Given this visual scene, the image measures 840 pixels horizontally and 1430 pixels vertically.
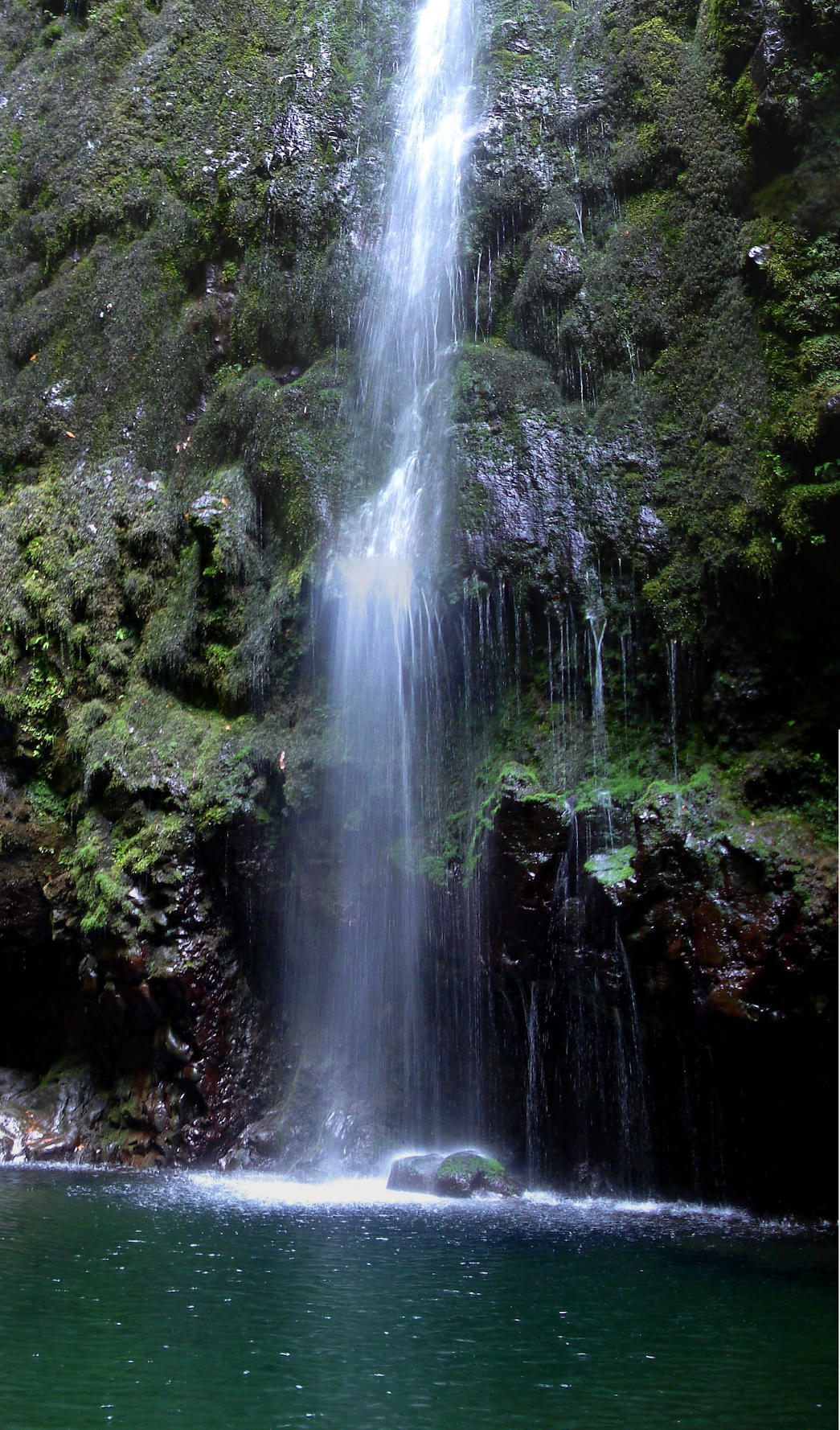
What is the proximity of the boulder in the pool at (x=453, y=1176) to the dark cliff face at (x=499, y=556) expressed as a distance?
67cm

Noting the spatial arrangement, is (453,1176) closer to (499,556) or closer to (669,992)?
(669,992)

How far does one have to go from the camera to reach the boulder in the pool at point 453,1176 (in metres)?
9.69

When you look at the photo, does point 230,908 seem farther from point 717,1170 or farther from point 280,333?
point 280,333

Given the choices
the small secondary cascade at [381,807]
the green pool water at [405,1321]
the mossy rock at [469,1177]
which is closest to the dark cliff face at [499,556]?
the small secondary cascade at [381,807]

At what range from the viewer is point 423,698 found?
1141cm

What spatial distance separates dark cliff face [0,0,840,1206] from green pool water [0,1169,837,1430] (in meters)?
2.43

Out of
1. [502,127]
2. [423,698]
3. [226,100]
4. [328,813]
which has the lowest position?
[328,813]

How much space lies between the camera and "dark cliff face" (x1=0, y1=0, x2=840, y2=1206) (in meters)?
9.38

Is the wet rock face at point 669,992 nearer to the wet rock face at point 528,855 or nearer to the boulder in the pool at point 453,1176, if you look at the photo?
the wet rock face at point 528,855

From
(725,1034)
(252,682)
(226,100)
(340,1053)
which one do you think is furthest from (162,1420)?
(226,100)

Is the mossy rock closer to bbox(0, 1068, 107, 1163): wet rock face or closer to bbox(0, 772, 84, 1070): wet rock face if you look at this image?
bbox(0, 1068, 107, 1163): wet rock face

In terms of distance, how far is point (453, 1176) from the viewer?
31.9ft

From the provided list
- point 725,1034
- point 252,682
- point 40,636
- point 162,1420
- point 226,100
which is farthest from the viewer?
point 226,100

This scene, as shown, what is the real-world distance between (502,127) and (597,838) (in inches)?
402
